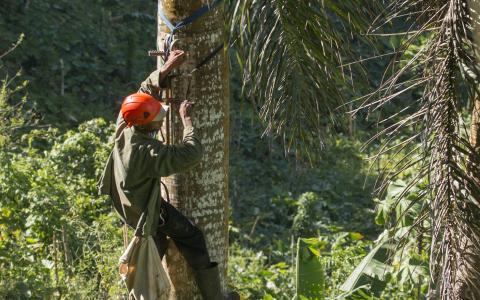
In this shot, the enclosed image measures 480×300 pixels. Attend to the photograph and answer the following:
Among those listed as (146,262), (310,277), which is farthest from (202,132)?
(310,277)

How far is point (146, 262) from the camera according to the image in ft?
18.6

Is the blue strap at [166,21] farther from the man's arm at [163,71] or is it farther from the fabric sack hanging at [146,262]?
the fabric sack hanging at [146,262]

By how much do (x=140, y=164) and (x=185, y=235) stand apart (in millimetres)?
530

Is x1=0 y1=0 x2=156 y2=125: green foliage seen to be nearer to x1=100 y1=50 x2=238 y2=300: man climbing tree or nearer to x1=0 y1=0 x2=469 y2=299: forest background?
x1=0 y1=0 x2=469 y2=299: forest background

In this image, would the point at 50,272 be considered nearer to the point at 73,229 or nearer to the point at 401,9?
the point at 73,229

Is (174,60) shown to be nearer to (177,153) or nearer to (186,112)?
(186,112)

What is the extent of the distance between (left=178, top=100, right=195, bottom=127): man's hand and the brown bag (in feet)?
2.50

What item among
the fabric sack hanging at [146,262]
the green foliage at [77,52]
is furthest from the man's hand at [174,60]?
the green foliage at [77,52]

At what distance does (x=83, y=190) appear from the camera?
370 inches

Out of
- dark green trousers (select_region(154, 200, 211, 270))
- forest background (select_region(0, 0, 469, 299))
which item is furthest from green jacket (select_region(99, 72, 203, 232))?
forest background (select_region(0, 0, 469, 299))

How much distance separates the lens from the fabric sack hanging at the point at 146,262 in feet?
18.3

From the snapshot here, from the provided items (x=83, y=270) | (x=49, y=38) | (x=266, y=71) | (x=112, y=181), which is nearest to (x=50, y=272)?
(x=83, y=270)

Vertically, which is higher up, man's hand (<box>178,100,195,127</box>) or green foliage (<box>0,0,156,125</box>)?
green foliage (<box>0,0,156,125</box>)

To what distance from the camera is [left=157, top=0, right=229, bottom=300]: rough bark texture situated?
5.57 meters
